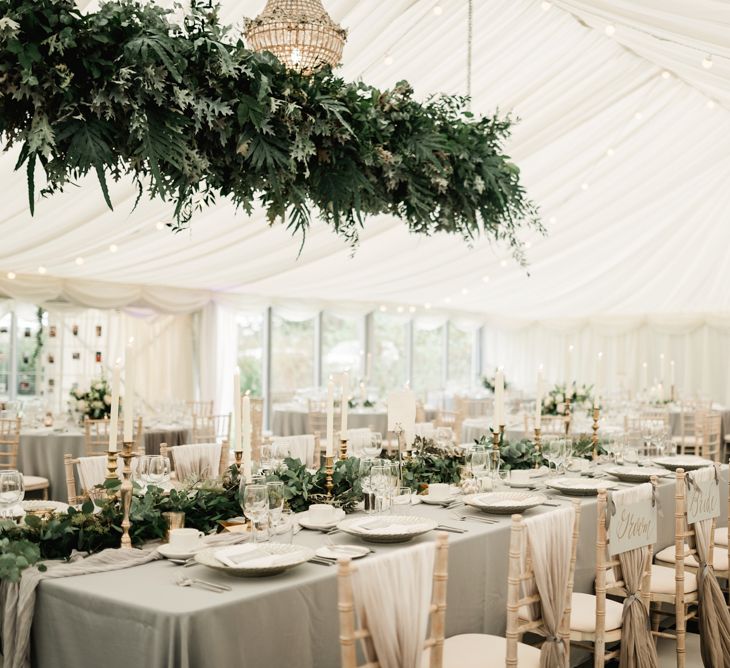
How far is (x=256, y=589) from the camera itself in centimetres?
248

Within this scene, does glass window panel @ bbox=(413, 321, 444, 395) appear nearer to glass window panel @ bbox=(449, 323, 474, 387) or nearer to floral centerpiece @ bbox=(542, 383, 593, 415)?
glass window panel @ bbox=(449, 323, 474, 387)

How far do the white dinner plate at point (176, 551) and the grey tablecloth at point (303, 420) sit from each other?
713 centimetres

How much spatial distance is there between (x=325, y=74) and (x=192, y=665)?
7.69 ft

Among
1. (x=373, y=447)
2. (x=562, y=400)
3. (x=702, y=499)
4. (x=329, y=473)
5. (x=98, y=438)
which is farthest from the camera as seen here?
(x=562, y=400)

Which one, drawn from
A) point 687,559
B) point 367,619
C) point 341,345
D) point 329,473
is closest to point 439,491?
point 329,473

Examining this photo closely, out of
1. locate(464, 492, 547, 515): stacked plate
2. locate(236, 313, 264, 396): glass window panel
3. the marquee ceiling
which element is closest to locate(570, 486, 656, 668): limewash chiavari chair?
locate(464, 492, 547, 515): stacked plate

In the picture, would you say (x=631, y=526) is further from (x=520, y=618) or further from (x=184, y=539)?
(x=184, y=539)

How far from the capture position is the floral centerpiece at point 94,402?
8.07 metres

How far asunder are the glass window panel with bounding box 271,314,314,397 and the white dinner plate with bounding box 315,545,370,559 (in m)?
10.9

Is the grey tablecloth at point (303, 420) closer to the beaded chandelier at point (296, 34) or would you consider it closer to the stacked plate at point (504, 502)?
the stacked plate at point (504, 502)

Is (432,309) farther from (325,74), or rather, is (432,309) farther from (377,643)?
(377,643)

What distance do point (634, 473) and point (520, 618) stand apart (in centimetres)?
181

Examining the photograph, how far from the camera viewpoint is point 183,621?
2.22 metres

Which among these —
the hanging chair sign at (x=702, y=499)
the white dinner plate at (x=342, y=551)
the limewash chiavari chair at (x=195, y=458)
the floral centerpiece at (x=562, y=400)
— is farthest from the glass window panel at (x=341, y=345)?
the white dinner plate at (x=342, y=551)
